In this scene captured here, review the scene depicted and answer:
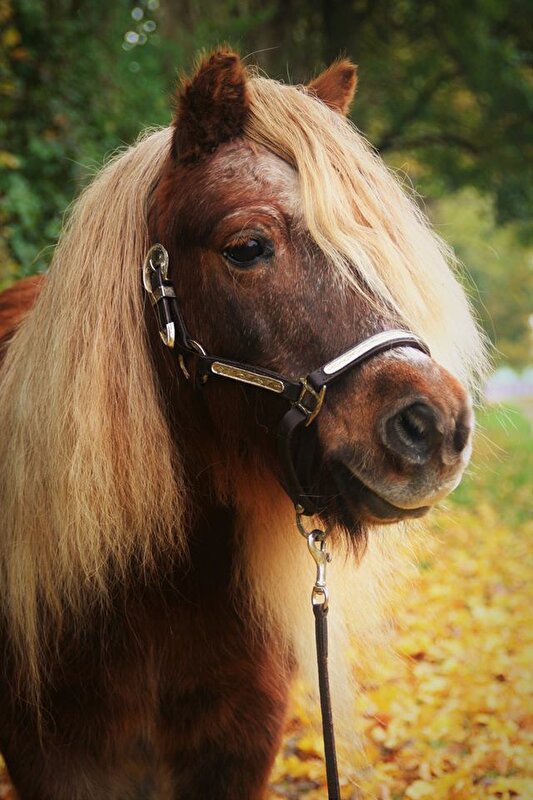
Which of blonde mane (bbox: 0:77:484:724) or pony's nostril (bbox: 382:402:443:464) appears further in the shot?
blonde mane (bbox: 0:77:484:724)

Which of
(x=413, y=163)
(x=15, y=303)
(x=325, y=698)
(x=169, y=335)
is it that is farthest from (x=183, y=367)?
(x=413, y=163)

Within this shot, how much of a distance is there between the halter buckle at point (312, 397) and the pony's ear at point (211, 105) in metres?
0.68

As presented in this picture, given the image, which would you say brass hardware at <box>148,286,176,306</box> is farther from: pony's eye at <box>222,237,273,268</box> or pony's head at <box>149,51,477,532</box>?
pony's eye at <box>222,237,273,268</box>

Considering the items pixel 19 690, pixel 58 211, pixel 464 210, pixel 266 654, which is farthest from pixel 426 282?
pixel 464 210

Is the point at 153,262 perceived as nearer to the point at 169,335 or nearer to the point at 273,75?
the point at 169,335

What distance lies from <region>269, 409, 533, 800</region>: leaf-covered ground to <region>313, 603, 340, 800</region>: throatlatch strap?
0.58 meters

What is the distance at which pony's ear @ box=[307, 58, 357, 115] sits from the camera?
7.23ft

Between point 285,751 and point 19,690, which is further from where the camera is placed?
point 285,751

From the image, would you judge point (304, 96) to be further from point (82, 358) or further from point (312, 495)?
point (312, 495)

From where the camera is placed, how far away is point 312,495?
1.79 metres

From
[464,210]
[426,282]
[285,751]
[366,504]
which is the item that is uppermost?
[464,210]

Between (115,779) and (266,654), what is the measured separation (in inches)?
22.6

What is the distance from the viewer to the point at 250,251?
1.74 m

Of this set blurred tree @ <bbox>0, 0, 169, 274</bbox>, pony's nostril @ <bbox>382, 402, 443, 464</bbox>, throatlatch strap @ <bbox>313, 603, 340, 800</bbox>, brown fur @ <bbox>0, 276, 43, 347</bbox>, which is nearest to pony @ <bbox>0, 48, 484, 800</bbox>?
pony's nostril @ <bbox>382, 402, 443, 464</bbox>
